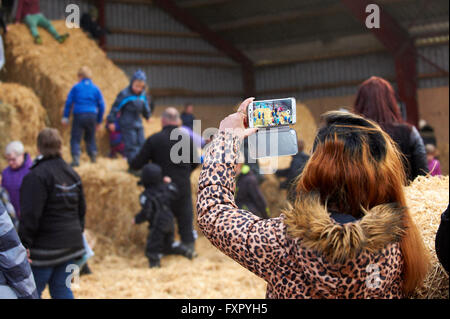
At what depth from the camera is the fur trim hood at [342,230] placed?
4.00 ft

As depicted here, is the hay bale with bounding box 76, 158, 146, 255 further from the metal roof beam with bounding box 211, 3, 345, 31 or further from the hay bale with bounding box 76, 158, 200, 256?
the metal roof beam with bounding box 211, 3, 345, 31

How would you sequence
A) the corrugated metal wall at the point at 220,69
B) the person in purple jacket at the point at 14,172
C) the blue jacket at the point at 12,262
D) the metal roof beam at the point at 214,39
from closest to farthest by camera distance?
the blue jacket at the point at 12,262 → the person in purple jacket at the point at 14,172 → the corrugated metal wall at the point at 220,69 → the metal roof beam at the point at 214,39

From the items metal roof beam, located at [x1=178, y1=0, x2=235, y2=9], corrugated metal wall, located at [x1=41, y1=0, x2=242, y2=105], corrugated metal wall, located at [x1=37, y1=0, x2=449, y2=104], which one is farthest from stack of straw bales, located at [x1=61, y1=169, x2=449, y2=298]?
metal roof beam, located at [x1=178, y1=0, x2=235, y2=9]

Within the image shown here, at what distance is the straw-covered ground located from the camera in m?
2.50

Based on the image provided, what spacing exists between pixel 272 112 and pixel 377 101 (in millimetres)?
1353

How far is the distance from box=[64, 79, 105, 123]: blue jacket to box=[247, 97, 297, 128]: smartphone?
208 inches

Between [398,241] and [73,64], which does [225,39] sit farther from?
[398,241]

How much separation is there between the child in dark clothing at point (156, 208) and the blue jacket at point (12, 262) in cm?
316

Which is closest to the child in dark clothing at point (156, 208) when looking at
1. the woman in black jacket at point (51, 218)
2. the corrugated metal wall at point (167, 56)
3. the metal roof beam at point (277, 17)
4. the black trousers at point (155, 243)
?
the black trousers at point (155, 243)

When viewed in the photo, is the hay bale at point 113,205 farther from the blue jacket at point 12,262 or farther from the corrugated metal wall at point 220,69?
the corrugated metal wall at point 220,69

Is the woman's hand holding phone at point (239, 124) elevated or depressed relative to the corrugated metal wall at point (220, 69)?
depressed

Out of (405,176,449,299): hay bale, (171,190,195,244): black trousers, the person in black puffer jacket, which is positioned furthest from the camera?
(171,190,195,244): black trousers

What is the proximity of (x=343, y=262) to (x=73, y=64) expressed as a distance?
300 inches

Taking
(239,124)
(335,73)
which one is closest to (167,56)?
(335,73)
